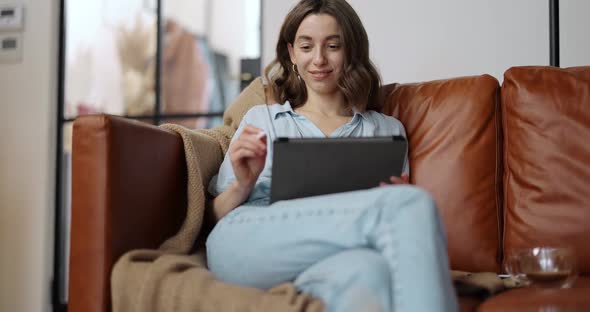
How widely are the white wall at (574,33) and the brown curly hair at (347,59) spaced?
2.61ft

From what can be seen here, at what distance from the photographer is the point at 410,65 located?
2.36 m

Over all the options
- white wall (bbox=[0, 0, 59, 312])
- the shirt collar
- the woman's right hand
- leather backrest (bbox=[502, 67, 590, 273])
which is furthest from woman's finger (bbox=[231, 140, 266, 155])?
white wall (bbox=[0, 0, 59, 312])

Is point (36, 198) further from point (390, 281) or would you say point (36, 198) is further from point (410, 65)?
point (390, 281)

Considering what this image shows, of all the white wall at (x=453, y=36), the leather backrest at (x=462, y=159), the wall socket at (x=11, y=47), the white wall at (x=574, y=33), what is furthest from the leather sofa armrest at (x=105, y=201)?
the wall socket at (x=11, y=47)

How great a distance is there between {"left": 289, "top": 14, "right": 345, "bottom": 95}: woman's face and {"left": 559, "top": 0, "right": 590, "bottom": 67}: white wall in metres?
0.94

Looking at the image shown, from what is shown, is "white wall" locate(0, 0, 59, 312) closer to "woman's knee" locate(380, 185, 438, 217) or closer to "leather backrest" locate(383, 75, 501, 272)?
"leather backrest" locate(383, 75, 501, 272)

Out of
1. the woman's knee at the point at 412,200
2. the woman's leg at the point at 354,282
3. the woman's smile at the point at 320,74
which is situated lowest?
the woman's leg at the point at 354,282

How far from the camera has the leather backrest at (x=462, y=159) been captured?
1617 millimetres

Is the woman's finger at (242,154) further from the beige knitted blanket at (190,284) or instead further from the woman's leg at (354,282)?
the woman's leg at (354,282)

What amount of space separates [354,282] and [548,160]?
82cm

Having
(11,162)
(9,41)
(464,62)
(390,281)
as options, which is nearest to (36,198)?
(11,162)

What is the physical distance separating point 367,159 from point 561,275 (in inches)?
17.9

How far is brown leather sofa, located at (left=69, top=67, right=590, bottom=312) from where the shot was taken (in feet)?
4.23

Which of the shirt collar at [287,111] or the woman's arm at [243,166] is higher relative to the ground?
the shirt collar at [287,111]
